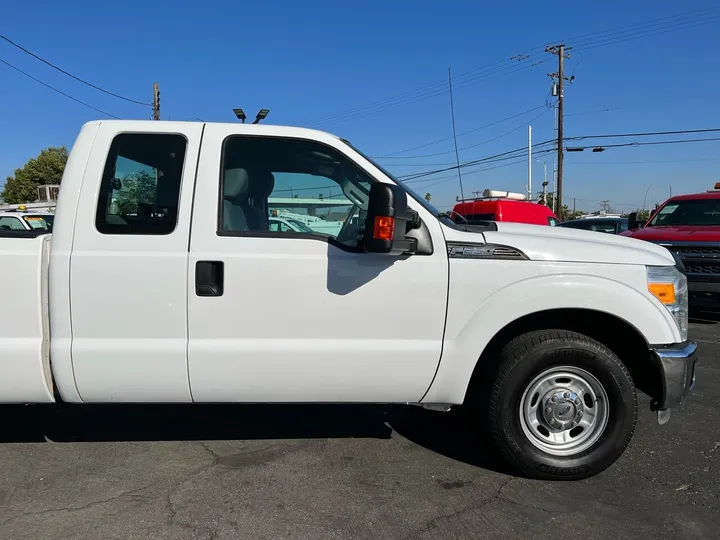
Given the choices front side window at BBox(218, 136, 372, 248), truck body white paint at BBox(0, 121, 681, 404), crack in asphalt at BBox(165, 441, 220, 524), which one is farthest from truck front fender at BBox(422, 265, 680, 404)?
crack in asphalt at BBox(165, 441, 220, 524)

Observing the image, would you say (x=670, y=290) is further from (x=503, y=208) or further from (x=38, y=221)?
(x=38, y=221)

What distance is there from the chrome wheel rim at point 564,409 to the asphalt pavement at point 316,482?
0.81ft

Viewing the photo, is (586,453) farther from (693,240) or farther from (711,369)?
(693,240)

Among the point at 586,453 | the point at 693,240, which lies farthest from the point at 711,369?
the point at 586,453

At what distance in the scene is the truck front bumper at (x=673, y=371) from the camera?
3238 mm

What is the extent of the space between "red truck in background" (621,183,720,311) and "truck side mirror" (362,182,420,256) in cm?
581

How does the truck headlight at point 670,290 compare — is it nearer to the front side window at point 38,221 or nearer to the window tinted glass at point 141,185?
the window tinted glass at point 141,185

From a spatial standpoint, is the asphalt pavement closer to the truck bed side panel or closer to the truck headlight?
the truck bed side panel

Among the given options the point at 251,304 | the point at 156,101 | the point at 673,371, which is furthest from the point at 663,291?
the point at 156,101

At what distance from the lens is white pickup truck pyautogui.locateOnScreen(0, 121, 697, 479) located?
122 inches

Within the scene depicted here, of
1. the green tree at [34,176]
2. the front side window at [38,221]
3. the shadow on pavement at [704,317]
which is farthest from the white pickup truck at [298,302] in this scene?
the green tree at [34,176]

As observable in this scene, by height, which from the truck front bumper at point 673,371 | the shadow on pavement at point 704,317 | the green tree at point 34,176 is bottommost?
the shadow on pavement at point 704,317

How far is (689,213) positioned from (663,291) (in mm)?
7025

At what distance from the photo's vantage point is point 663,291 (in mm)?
3287
